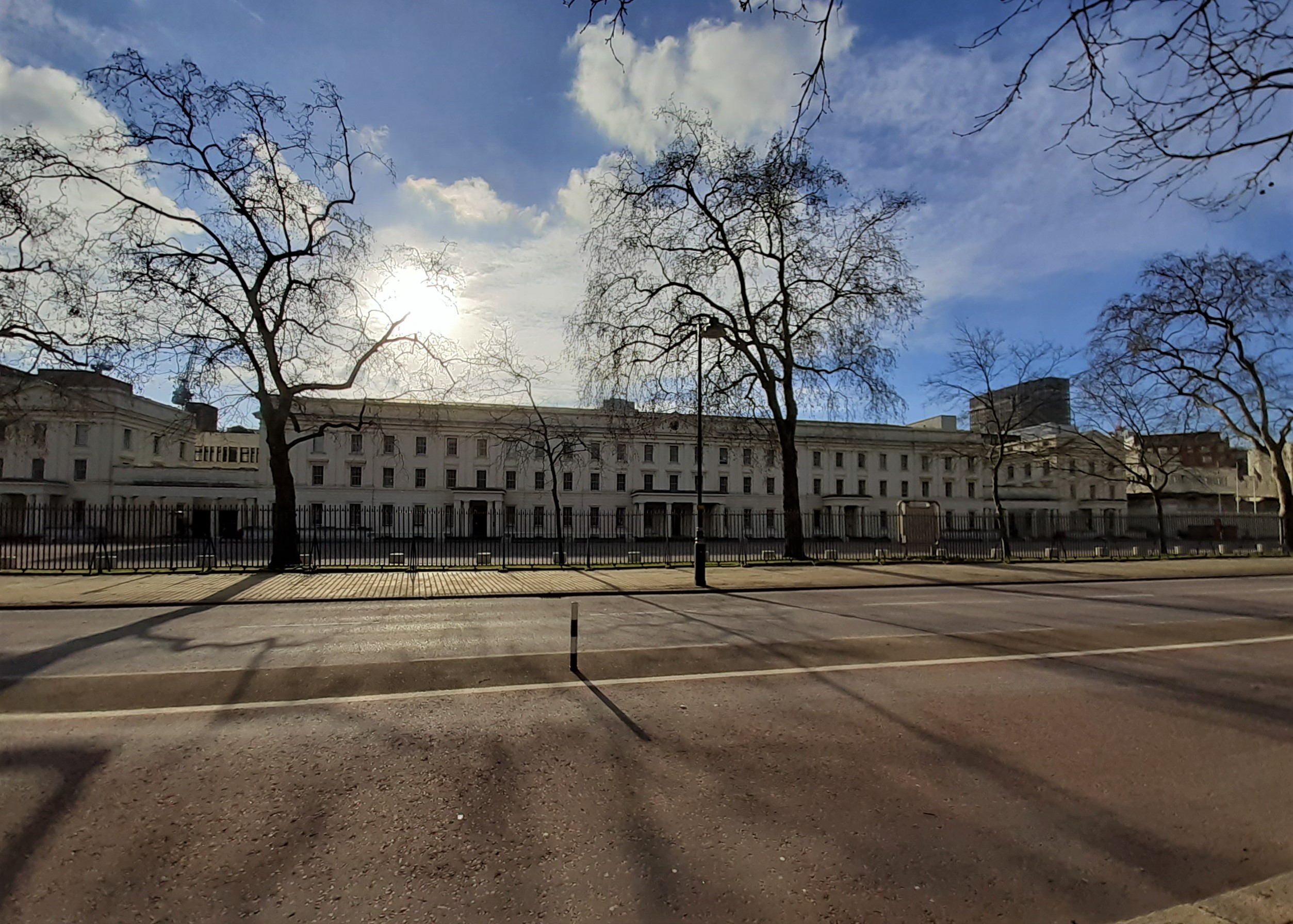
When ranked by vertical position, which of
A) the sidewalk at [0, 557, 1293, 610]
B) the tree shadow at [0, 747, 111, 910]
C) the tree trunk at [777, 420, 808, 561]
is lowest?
the sidewalk at [0, 557, 1293, 610]

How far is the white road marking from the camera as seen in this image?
610cm

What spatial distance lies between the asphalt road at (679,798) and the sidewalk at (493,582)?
729 centimetres

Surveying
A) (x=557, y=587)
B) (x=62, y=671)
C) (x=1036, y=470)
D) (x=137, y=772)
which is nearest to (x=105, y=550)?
(x=557, y=587)

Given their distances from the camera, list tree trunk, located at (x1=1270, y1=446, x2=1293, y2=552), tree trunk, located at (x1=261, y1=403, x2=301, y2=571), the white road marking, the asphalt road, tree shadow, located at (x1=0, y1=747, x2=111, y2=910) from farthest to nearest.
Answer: tree trunk, located at (x1=1270, y1=446, x2=1293, y2=552) → tree trunk, located at (x1=261, y1=403, x2=301, y2=571) → the white road marking → tree shadow, located at (x1=0, y1=747, x2=111, y2=910) → the asphalt road

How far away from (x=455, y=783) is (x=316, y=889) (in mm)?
1320

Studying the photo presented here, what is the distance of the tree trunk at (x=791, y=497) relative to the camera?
83.6 feet

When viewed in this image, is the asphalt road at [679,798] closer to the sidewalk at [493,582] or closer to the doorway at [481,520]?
the sidewalk at [493,582]

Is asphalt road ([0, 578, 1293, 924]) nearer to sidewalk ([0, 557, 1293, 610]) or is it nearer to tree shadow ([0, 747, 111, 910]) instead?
tree shadow ([0, 747, 111, 910])

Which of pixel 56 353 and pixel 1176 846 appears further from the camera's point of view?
pixel 56 353

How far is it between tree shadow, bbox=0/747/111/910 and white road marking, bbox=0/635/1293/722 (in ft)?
2.97

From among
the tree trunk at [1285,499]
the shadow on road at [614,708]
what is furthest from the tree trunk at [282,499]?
the tree trunk at [1285,499]

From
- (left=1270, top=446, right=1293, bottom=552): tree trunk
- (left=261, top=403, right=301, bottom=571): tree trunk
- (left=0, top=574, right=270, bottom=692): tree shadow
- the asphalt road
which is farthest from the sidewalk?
(left=1270, top=446, right=1293, bottom=552): tree trunk

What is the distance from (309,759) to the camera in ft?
16.6

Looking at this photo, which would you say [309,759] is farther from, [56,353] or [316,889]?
[56,353]
